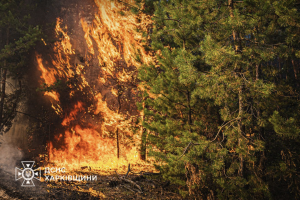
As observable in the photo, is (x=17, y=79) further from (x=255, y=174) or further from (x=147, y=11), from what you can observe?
(x=255, y=174)

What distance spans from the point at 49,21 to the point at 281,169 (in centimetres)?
1469

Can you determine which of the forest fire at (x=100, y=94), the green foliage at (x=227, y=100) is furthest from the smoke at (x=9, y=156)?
the green foliage at (x=227, y=100)

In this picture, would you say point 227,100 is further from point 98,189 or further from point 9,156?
point 9,156

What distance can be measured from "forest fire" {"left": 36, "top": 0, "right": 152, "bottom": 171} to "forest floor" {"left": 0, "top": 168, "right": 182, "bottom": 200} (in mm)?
3009

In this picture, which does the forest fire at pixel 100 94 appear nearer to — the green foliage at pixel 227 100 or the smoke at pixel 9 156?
the smoke at pixel 9 156

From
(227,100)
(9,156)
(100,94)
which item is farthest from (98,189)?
(9,156)

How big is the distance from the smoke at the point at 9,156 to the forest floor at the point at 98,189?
73.2 inches

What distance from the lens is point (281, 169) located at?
552 cm

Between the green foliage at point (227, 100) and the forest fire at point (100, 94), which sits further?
the forest fire at point (100, 94)

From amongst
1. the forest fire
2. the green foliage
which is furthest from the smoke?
the green foliage

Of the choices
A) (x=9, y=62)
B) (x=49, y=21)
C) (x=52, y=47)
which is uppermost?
(x=49, y=21)

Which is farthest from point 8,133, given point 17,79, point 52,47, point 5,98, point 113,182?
point 113,182

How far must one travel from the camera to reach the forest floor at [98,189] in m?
7.14

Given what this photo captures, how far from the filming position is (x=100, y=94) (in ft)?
41.0
